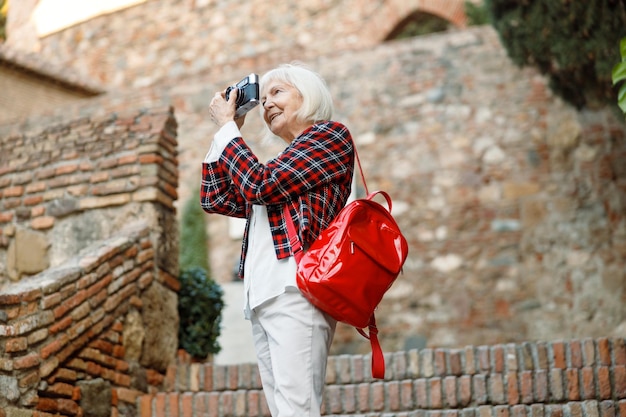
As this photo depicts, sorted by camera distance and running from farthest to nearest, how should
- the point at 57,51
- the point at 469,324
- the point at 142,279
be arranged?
the point at 57,51
the point at 469,324
the point at 142,279

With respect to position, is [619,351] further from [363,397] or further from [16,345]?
[16,345]

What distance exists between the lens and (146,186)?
470cm

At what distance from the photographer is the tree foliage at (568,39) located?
6.20m

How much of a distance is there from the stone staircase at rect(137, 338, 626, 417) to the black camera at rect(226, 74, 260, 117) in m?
1.80

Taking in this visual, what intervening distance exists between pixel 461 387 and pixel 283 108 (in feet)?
6.14

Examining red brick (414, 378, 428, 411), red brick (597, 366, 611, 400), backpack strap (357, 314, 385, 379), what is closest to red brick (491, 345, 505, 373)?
red brick (414, 378, 428, 411)

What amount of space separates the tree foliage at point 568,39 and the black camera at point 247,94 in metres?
3.79

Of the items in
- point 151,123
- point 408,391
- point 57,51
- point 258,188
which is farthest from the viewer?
point 57,51

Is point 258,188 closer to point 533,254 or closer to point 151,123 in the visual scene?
point 151,123

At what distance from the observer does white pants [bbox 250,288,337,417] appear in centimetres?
248

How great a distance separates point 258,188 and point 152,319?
2087mm

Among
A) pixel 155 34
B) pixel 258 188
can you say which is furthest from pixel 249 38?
pixel 258 188

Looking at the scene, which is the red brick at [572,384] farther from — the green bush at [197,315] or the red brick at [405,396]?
the green bush at [197,315]

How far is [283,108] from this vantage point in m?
2.82
